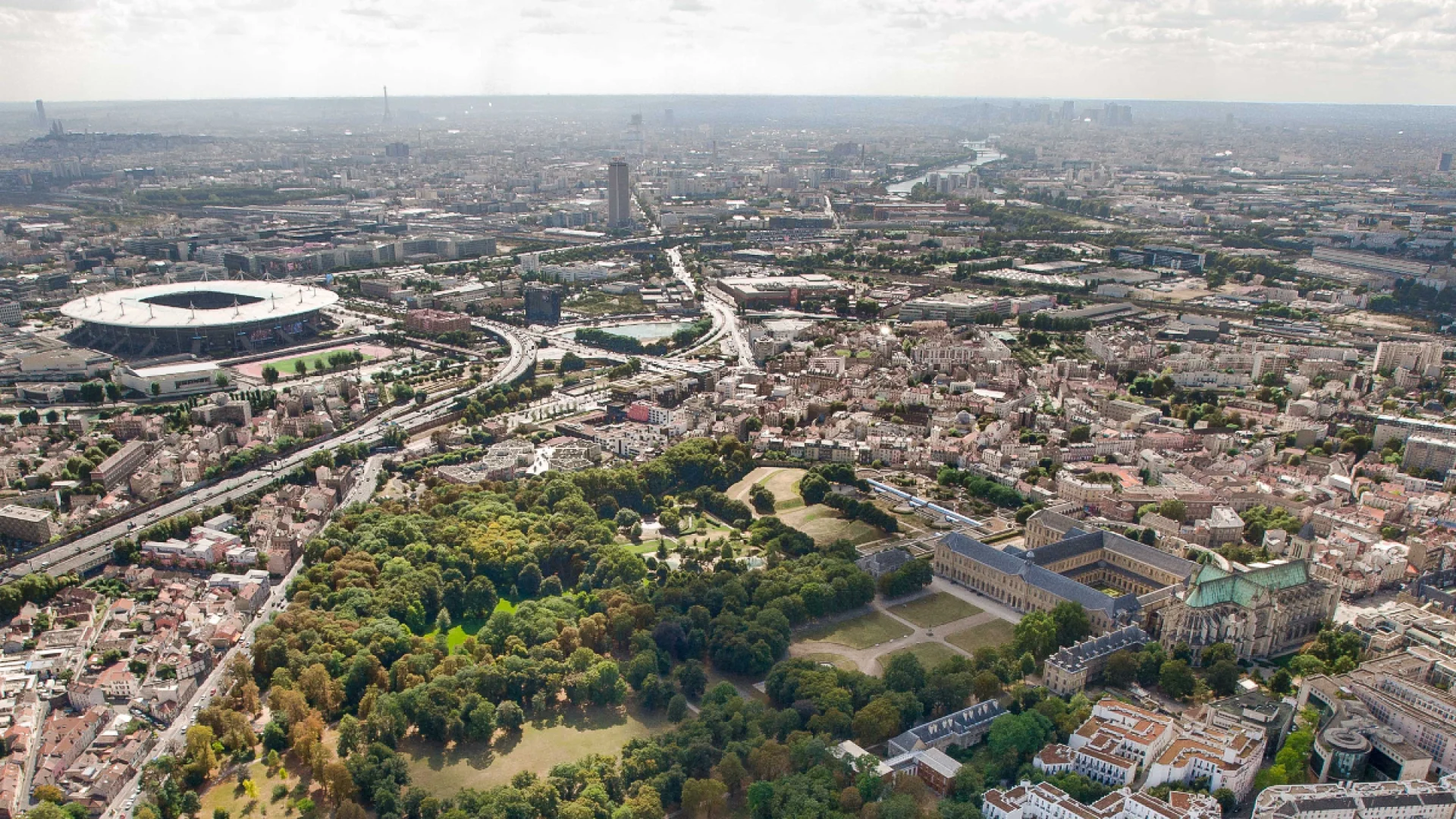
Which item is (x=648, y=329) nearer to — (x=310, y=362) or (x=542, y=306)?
(x=542, y=306)

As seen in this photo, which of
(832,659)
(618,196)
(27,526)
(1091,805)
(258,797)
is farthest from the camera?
(618,196)

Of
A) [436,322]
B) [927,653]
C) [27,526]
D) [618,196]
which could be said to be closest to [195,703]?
[27,526]

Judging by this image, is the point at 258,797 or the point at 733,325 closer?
the point at 258,797

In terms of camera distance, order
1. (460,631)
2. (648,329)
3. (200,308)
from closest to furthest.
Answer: (460,631) < (648,329) < (200,308)

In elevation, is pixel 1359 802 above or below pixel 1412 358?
below

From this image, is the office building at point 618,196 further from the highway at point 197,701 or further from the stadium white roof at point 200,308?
the highway at point 197,701

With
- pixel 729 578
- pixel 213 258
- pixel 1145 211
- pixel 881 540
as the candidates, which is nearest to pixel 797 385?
pixel 881 540

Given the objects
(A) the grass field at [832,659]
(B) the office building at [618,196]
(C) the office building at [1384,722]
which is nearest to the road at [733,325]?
(A) the grass field at [832,659]
